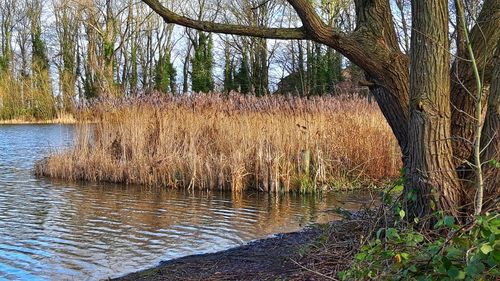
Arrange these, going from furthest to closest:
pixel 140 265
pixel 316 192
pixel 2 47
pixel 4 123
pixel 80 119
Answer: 1. pixel 2 47
2. pixel 4 123
3. pixel 80 119
4. pixel 316 192
5. pixel 140 265

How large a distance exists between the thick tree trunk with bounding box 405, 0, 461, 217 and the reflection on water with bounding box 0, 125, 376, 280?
1.18 meters

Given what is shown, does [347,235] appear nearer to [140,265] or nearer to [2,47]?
[140,265]

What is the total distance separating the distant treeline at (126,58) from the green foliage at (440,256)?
28398mm

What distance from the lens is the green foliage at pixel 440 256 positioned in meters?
2.35

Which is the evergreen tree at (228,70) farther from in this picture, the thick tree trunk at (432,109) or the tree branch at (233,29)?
the thick tree trunk at (432,109)

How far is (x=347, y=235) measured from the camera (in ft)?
14.3

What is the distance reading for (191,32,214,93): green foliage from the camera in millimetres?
39375

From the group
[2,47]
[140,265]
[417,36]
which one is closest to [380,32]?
[417,36]

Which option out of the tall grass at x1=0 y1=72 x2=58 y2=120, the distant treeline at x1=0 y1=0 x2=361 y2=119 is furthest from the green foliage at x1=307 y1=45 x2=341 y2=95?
the tall grass at x1=0 y1=72 x2=58 y2=120

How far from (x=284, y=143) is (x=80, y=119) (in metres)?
5.08

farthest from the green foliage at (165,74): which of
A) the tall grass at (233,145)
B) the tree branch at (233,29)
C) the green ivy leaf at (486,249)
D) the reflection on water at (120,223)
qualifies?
the green ivy leaf at (486,249)

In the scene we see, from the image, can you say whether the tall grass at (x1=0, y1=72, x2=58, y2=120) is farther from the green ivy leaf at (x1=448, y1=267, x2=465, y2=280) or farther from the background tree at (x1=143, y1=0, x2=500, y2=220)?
the green ivy leaf at (x1=448, y1=267, x2=465, y2=280)

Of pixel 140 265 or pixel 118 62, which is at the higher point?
pixel 118 62

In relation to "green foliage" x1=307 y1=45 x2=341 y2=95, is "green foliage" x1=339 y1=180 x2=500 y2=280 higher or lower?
lower
